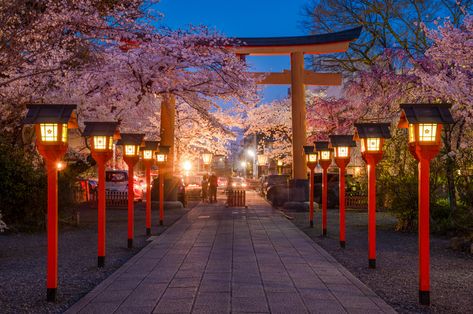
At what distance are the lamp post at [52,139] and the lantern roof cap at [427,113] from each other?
4.61 meters

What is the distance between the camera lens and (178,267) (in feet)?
32.0

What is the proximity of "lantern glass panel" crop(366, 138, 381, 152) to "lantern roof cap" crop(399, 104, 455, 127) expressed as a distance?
9.47ft

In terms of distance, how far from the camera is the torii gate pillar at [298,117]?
24.8 metres

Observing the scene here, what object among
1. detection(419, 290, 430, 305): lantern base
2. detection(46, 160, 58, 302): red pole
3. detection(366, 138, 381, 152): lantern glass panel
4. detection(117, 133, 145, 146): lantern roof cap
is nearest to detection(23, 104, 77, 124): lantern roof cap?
detection(46, 160, 58, 302): red pole

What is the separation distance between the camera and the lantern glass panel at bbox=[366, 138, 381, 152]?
10438 mm

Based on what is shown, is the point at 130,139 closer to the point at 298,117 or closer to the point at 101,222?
the point at 101,222

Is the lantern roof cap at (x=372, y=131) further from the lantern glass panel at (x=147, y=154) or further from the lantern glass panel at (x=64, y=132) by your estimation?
the lantern glass panel at (x=147, y=154)

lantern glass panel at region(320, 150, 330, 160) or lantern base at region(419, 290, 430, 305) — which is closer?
lantern base at region(419, 290, 430, 305)

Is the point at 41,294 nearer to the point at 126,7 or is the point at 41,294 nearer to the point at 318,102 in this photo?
the point at 126,7

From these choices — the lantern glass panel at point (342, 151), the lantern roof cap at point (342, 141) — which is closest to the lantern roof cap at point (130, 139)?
the lantern roof cap at point (342, 141)

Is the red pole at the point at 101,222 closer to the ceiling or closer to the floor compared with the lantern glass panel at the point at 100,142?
closer to the floor

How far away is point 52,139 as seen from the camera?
777 cm

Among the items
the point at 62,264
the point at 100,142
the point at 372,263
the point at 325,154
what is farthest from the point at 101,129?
the point at 325,154

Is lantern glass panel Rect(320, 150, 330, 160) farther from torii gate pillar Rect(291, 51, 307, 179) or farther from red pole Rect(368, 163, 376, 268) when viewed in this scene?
torii gate pillar Rect(291, 51, 307, 179)
